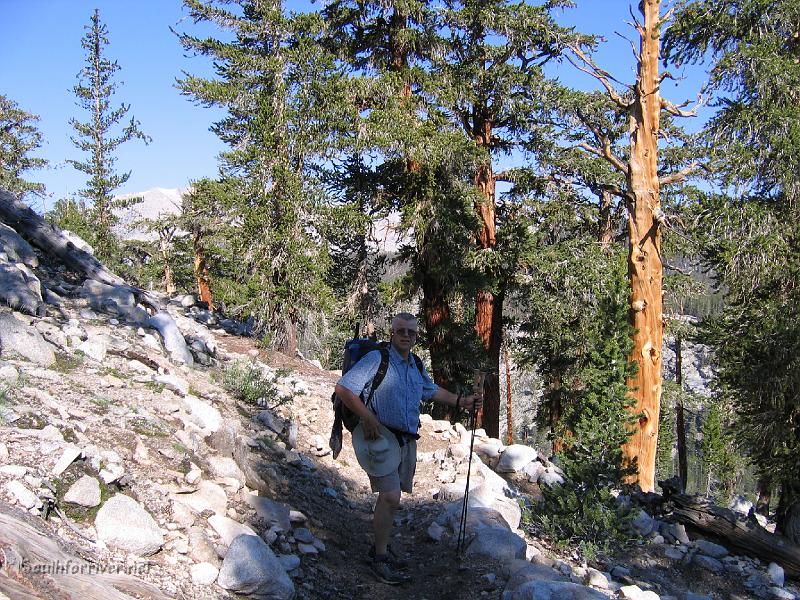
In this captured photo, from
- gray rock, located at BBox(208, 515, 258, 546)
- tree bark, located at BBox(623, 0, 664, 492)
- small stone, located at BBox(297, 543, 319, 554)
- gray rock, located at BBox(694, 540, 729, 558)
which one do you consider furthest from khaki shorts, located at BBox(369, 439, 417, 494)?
tree bark, located at BBox(623, 0, 664, 492)

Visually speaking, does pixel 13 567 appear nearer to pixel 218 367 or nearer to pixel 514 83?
pixel 218 367

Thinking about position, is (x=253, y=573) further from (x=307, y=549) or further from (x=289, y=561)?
(x=307, y=549)

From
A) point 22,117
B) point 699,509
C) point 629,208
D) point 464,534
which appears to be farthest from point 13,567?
point 22,117

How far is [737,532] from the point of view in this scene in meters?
7.36

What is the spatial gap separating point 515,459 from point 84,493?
6091 millimetres

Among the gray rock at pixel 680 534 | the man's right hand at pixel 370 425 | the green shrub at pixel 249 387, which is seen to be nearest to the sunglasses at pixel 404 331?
the man's right hand at pixel 370 425

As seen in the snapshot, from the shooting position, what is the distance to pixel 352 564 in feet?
15.5

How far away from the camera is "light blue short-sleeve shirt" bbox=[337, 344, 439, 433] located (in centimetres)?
432

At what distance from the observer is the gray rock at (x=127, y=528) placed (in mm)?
3492

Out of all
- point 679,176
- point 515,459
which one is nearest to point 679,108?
point 679,176

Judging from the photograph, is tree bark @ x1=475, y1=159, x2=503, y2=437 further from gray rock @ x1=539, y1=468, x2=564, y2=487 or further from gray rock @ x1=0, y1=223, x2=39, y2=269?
gray rock @ x1=0, y1=223, x2=39, y2=269

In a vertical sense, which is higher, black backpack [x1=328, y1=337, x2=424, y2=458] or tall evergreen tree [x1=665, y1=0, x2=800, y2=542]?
tall evergreen tree [x1=665, y1=0, x2=800, y2=542]

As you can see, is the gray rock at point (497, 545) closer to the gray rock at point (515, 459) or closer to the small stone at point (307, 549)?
the small stone at point (307, 549)

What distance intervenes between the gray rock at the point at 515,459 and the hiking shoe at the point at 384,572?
4.18 m
